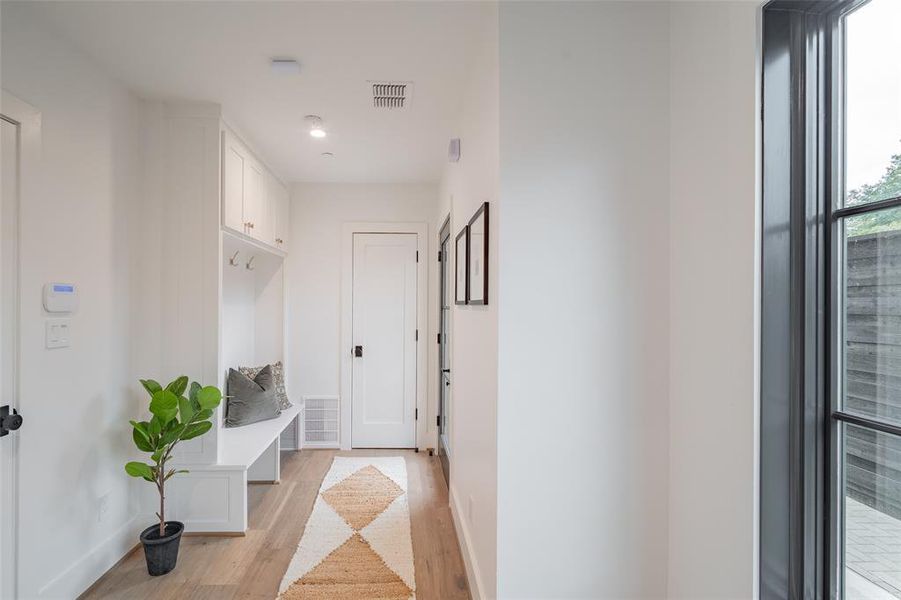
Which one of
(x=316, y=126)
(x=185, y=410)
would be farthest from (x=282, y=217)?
(x=185, y=410)

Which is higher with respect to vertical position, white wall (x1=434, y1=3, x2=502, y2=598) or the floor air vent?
white wall (x1=434, y1=3, x2=502, y2=598)

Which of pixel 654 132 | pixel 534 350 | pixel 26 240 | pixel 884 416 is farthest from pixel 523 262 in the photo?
pixel 26 240

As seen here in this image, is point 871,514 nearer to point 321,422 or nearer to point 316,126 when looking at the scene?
point 316,126

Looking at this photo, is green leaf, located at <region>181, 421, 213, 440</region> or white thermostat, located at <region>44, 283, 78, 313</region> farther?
green leaf, located at <region>181, 421, 213, 440</region>

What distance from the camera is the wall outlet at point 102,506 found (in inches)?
92.4

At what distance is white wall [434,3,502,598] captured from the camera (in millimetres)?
1752

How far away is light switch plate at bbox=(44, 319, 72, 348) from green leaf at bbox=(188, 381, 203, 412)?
0.63m

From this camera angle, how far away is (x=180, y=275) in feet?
8.96

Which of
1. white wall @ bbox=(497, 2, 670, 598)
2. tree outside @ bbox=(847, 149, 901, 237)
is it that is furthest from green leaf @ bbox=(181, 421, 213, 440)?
tree outside @ bbox=(847, 149, 901, 237)

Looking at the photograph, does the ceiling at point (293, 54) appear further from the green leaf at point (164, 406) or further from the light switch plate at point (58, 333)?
the green leaf at point (164, 406)

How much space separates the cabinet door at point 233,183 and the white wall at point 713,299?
2443 millimetres

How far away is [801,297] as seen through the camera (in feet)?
4.09

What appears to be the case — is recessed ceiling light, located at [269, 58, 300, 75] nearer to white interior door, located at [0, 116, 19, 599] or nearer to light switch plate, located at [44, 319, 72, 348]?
white interior door, located at [0, 116, 19, 599]

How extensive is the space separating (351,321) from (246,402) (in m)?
1.22
